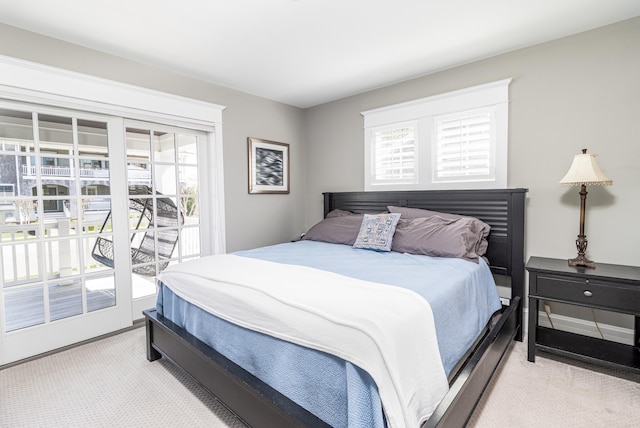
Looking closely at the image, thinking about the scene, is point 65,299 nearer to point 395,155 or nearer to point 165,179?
point 165,179

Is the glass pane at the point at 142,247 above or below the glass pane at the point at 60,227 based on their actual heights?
below

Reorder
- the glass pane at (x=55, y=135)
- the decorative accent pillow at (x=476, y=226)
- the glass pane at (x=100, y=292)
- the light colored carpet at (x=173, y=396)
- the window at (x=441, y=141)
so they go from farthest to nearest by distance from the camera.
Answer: the window at (x=441, y=141) < the glass pane at (x=100, y=292) < the decorative accent pillow at (x=476, y=226) < the glass pane at (x=55, y=135) < the light colored carpet at (x=173, y=396)

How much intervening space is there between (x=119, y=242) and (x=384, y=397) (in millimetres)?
2734

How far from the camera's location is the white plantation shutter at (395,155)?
3.35 m

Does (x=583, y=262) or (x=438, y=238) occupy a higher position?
(x=438, y=238)

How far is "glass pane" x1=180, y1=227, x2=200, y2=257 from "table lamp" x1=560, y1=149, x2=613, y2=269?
3406 millimetres

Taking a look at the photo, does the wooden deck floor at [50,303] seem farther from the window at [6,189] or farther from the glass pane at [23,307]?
the window at [6,189]

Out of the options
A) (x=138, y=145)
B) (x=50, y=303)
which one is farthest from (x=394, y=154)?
(x=50, y=303)

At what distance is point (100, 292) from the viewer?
2.76 metres

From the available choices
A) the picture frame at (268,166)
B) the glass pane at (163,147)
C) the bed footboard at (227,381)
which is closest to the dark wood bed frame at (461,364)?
the bed footboard at (227,381)

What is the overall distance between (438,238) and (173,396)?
2137 mm

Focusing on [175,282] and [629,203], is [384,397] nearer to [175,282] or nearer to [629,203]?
[175,282]

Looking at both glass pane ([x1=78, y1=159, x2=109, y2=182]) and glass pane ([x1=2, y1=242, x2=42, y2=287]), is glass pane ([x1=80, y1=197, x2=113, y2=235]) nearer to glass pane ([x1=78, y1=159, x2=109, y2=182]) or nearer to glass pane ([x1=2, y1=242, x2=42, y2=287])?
glass pane ([x1=78, y1=159, x2=109, y2=182])

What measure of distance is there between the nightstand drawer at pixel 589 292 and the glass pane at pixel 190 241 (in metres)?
3.20
